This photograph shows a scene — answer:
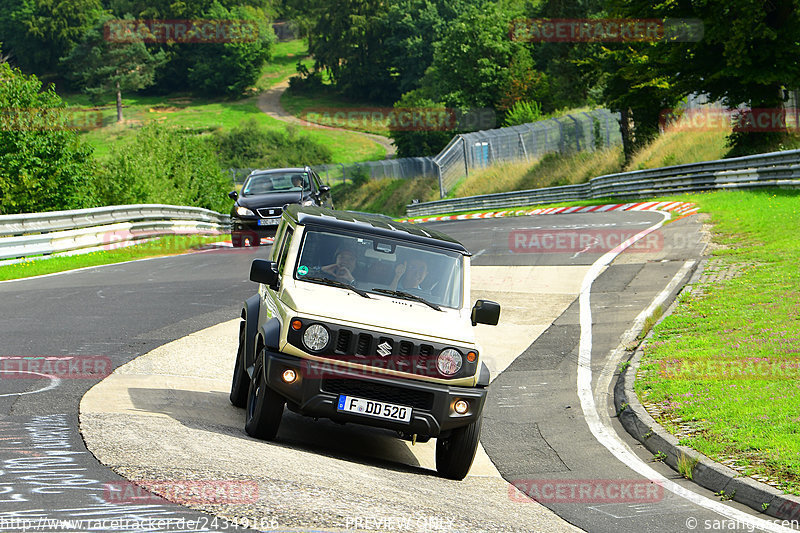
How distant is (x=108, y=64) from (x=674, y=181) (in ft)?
376

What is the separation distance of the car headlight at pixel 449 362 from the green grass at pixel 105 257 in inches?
558

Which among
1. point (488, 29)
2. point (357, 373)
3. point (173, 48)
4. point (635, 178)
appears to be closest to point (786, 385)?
point (357, 373)

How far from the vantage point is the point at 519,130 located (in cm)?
5569

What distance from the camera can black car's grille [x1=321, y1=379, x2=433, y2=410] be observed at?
7.67 m

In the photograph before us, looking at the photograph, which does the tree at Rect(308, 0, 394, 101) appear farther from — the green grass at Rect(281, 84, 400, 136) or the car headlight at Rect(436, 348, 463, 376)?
the car headlight at Rect(436, 348, 463, 376)

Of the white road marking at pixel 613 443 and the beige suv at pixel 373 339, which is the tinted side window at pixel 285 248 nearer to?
the beige suv at pixel 373 339

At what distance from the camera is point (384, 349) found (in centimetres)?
770

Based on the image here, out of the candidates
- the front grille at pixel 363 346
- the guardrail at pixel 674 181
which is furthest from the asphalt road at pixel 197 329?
the guardrail at pixel 674 181

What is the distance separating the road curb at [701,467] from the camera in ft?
23.3

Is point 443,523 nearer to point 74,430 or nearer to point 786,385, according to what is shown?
point 74,430

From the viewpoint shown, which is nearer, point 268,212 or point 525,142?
point 268,212

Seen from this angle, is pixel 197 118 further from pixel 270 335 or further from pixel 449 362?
pixel 449 362

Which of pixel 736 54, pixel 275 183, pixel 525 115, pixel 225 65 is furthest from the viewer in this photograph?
pixel 225 65

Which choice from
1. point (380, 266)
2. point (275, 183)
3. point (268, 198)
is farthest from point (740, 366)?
point (275, 183)
